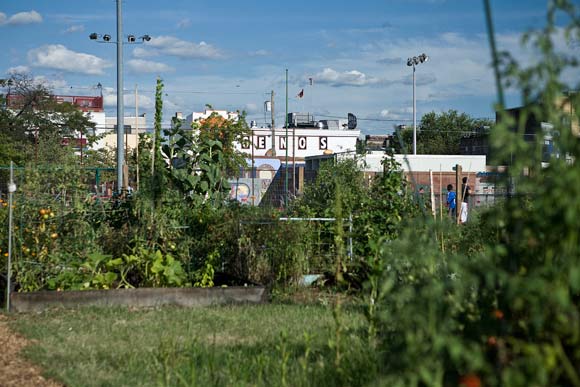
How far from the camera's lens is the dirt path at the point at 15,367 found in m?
6.52

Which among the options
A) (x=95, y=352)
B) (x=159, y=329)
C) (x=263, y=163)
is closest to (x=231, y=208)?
(x=159, y=329)

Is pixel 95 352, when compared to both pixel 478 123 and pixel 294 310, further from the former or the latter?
pixel 478 123

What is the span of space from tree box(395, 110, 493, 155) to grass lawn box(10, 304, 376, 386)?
64.7m

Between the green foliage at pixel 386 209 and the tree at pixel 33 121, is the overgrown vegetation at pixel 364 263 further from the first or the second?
the tree at pixel 33 121

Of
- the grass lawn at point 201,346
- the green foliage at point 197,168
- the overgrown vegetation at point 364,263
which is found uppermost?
the green foliage at point 197,168

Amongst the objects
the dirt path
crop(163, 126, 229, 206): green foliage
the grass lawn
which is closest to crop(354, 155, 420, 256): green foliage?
the grass lawn

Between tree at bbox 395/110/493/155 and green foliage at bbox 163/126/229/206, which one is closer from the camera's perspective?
green foliage at bbox 163/126/229/206

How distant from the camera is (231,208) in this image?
40.3 ft

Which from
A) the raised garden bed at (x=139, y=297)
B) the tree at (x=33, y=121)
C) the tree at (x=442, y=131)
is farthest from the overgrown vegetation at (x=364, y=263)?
the tree at (x=442, y=131)

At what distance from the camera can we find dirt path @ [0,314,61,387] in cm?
652

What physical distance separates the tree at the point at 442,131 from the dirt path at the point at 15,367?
6612 centimetres

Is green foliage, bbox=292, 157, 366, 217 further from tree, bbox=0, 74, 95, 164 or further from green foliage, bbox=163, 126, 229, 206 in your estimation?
tree, bbox=0, 74, 95, 164

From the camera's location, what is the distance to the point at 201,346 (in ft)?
24.0

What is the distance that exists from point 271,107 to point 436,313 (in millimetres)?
73306
